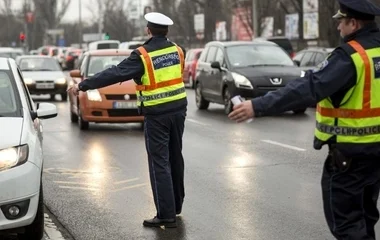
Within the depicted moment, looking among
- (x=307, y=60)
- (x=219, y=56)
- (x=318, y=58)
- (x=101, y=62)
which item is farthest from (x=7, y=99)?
(x=307, y=60)

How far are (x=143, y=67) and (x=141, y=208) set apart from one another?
1.77 metres

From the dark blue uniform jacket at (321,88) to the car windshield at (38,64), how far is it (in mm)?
23640

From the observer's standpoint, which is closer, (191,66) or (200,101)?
(200,101)

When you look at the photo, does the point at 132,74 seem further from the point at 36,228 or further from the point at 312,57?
the point at 312,57

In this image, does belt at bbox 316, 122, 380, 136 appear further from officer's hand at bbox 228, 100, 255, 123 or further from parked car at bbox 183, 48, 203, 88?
parked car at bbox 183, 48, 203, 88

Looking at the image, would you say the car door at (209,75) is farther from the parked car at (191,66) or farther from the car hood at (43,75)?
the parked car at (191,66)

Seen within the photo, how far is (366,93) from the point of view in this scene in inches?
203

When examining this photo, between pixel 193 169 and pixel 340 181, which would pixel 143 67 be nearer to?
pixel 340 181

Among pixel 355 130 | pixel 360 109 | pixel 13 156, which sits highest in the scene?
pixel 360 109

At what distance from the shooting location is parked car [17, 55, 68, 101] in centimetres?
2703

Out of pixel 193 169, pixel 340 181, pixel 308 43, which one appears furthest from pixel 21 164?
pixel 308 43

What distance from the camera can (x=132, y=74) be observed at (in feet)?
25.7

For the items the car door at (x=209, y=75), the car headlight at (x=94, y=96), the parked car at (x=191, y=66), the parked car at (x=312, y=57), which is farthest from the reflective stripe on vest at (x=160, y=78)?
the parked car at (x=191, y=66)

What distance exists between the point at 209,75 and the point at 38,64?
28.0 feet
